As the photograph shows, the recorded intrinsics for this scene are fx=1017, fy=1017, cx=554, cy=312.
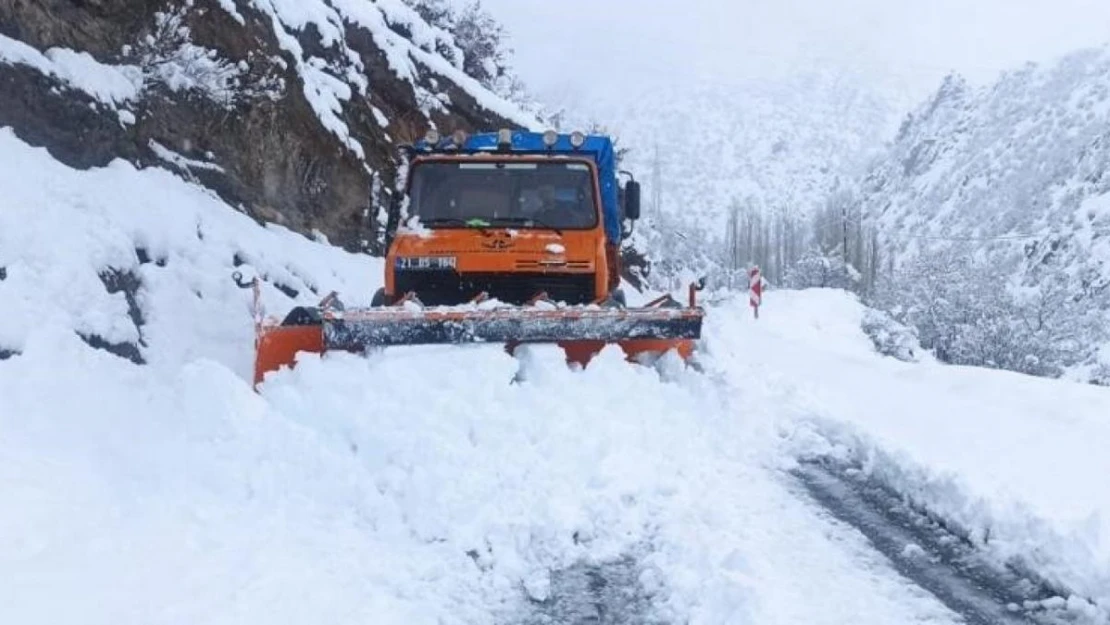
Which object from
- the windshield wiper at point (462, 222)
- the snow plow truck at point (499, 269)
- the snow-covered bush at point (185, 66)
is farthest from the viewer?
A: the snow-covered bush at point (185, 66)

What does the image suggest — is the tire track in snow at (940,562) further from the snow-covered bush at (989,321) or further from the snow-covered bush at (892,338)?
the snow-covered bush at (989,321)

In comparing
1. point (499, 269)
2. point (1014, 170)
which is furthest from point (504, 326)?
point (1014, 170)

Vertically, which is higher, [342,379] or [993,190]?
[993,190]

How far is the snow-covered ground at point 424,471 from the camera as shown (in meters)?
3.90

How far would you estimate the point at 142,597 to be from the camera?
11.8 feet

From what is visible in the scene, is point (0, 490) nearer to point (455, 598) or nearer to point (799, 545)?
point (455, 598)

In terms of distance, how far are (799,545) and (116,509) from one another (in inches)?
120

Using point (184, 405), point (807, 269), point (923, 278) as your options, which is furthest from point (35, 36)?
point (807, 269)

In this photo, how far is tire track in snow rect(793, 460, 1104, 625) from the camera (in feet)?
13.0

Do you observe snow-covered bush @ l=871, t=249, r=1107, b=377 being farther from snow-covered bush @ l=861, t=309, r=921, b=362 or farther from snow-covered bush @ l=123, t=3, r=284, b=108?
snow-covered bush @ l=123, t=3, r=284, b=108

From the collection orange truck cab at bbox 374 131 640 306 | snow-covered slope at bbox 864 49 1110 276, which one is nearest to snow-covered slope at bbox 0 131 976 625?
orange truck cab at bbox 374 131 640 306

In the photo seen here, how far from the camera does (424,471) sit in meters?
5.00

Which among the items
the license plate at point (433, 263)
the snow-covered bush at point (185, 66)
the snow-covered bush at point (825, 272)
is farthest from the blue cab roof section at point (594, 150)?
the snow-covered bush at point (825, 272)

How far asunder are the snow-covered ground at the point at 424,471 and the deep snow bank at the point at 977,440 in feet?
0.09
